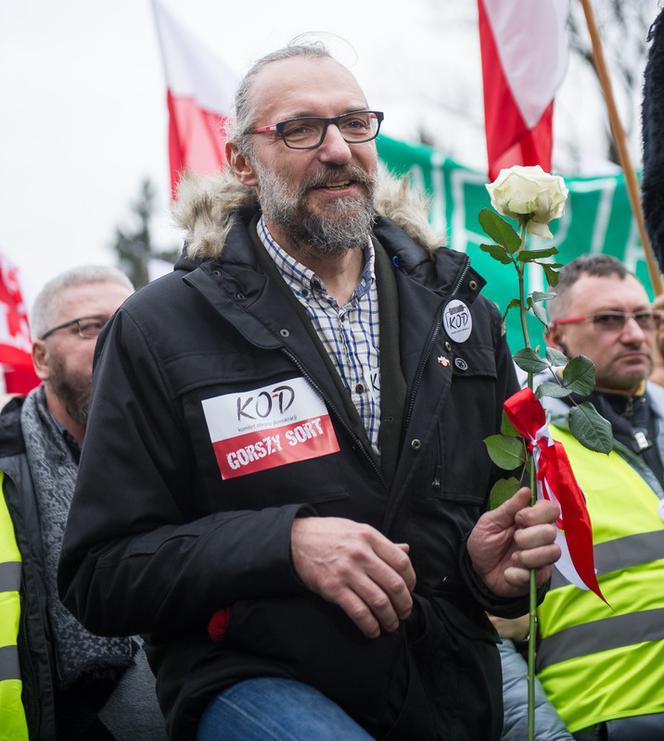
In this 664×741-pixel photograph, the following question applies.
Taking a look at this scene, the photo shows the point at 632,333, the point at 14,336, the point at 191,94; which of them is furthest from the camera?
the point at 191,94

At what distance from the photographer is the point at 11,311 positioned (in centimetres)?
524

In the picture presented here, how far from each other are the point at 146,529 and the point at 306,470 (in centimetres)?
37

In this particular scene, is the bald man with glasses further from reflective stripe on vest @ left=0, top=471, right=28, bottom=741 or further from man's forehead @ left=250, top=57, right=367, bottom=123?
reflective stripe on vest @ left=0, top=471, right=28, bottom=741

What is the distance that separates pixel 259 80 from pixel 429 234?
2.03 feet

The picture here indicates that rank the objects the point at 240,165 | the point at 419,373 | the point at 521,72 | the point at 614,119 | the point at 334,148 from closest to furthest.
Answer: the point at 419,373 → the point at 334,148 → the point at 240,165 → the point at 614,119 → the point at 521,72

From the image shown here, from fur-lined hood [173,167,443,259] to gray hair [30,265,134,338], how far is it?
123 cm

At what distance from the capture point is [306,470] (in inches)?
88.8

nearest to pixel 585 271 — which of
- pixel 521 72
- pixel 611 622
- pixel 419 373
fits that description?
pixel 521 72

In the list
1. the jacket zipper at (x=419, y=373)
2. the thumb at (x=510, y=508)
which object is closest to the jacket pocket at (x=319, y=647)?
the jacket zipper at (x=419, y=373)

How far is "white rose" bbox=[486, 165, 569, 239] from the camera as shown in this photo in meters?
2.13

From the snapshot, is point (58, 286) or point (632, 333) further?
point (632, 333)

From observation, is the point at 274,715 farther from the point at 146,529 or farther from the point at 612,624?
the point at 612,624

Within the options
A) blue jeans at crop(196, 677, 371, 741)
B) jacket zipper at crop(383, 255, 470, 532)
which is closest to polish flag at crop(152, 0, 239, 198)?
jacket zipper at crop(383, 255, 470, 532)

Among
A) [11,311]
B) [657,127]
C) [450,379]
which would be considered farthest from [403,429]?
[11,311]
